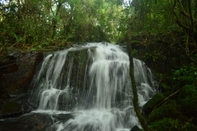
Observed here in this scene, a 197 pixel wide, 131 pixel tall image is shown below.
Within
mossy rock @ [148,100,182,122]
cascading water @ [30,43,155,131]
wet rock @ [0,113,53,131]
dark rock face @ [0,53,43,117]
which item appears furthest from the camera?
dark rock face @ [0,53,43,117]

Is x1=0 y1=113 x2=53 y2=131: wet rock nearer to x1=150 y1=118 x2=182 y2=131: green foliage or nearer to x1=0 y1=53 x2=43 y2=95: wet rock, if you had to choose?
x1=0 y1=53 x2=43 y2=95: wet rock

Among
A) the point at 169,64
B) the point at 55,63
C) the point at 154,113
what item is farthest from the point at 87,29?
the point at 154,113

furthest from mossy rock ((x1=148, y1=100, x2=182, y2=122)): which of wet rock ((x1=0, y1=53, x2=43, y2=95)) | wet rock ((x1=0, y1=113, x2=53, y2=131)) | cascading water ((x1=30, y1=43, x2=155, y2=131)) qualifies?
wet rock ((x1=0, y1=53, x2=43, y2=95))

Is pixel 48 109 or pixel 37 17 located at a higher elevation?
pixel 37 17

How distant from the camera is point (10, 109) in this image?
6070 mm

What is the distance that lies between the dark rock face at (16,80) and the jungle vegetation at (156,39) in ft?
1.51

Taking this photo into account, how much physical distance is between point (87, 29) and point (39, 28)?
621 centimetres

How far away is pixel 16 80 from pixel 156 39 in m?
6.86

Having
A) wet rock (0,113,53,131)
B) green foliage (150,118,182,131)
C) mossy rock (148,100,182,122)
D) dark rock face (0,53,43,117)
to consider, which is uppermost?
dark rock face (0,53,43,117)

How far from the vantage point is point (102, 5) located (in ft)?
58.6

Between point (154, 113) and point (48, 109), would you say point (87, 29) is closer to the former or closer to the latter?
point (48, 109)

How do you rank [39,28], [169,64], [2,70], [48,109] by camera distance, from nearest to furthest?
[48,109] → [2,70] → [169,64] → [39,28]

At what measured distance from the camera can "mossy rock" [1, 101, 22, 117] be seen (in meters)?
5.91

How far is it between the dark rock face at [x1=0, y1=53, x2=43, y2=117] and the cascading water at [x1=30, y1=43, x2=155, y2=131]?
1.57 ft
